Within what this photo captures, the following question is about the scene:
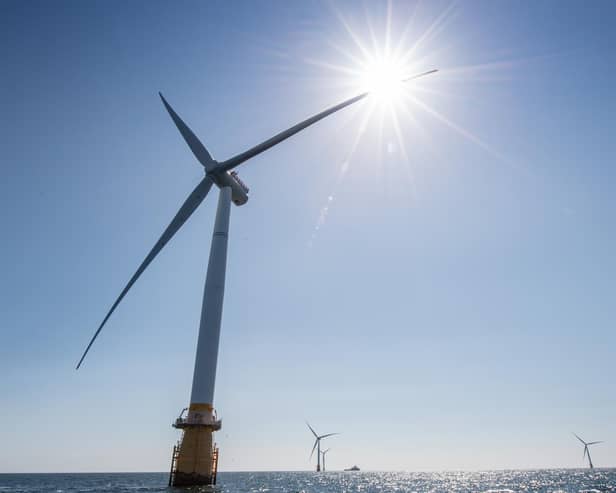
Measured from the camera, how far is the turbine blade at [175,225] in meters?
44.9

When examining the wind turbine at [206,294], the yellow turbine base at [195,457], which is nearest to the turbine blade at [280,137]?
Result: the wind turbine at [206,294]

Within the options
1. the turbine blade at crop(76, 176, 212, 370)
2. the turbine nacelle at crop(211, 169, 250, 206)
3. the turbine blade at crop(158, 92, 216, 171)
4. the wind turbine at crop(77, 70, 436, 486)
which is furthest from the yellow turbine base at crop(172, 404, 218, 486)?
the turbine blade at crop(158, 92, 216, 171)

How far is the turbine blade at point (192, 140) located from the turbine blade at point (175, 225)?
3.19 m

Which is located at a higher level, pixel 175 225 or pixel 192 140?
Answer: pixel 192 140

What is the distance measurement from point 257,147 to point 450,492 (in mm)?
61383

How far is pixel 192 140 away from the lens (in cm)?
5928

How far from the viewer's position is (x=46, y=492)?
65.8m

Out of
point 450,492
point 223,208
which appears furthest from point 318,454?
point 223,208

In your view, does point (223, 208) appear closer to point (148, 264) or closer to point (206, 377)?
point (148, 264)

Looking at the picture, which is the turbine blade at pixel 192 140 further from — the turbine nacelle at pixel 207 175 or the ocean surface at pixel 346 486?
the ocean surface at pixel 346 486

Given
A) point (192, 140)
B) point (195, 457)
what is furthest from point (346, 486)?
point (192, 140)

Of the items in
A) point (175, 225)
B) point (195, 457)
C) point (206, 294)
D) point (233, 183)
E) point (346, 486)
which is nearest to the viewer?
point (195, 457)

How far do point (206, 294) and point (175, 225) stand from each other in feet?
37.6

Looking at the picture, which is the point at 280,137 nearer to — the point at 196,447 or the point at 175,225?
the point at 175,225
